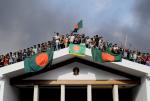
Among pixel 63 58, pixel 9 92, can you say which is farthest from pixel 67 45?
pixel 9 92

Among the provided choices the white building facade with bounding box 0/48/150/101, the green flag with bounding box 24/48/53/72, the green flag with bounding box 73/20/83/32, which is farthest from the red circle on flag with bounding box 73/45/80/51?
the green flag with bounding box 73/20/83/32

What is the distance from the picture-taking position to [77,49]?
23.1 m

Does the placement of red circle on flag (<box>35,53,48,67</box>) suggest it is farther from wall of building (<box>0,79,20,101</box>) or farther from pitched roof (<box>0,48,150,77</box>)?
wall of building (<box>0,79,20,101</box>)

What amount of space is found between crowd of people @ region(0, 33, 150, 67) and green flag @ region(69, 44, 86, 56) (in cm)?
51

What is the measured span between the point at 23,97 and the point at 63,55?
6016mm

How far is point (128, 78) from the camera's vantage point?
2462 cm

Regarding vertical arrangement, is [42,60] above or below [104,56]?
below

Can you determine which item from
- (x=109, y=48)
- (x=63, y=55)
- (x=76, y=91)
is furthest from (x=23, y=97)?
(x=109, y=48)

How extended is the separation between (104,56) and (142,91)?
3.44 m

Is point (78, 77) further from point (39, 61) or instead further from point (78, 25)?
point (78, 25)

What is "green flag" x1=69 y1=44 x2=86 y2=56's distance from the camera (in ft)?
75.7

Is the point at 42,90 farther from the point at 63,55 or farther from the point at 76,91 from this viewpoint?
the point at 63,55

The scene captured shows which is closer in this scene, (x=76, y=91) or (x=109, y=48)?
(x=109, y=48)

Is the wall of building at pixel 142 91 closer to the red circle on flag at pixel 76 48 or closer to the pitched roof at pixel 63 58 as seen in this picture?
the pitched roof at pixel 63 58
